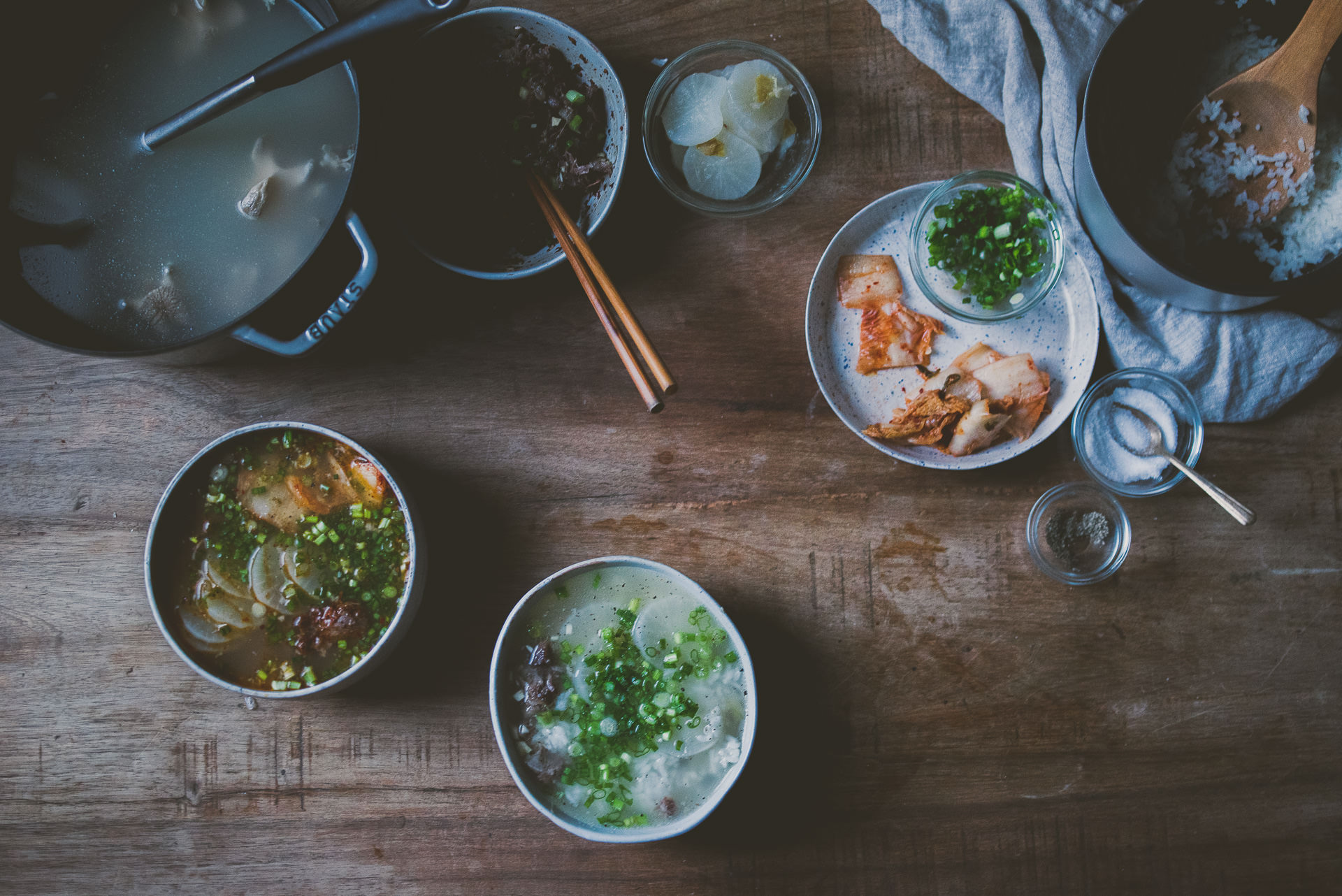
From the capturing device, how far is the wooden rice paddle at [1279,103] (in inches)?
62.2

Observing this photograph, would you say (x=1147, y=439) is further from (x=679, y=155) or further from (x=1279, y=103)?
(x=679, y=155)

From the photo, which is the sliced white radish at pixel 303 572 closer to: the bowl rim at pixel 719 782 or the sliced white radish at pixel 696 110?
the bowl rim at pixel 719 782

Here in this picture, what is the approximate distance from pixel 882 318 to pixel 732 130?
503 millimetres

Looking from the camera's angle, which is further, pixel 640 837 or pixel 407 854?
pixel 407 854

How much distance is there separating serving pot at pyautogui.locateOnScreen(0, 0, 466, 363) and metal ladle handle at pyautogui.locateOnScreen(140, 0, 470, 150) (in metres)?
0.14

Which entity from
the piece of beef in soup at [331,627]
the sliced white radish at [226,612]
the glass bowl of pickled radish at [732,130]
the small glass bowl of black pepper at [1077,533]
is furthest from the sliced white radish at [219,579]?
the small glass bowl of black pepper at [1077,533]

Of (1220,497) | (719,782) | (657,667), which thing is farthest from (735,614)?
(1220,497)

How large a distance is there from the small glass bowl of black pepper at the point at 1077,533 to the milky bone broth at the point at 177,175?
1575 millimetres

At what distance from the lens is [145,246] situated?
1560 mm

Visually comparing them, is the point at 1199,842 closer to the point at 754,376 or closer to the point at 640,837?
the point at 640,837

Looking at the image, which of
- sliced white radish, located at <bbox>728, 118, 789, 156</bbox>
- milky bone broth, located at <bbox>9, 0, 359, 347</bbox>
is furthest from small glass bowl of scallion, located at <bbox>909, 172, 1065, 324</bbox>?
milky bone broth, located at <bbox>9, 0, 359, 347</bbox>

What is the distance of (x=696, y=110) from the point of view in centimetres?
169

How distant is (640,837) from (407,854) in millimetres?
552

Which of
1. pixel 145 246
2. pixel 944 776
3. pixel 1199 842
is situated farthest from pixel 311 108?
A: pixel 1199 842
